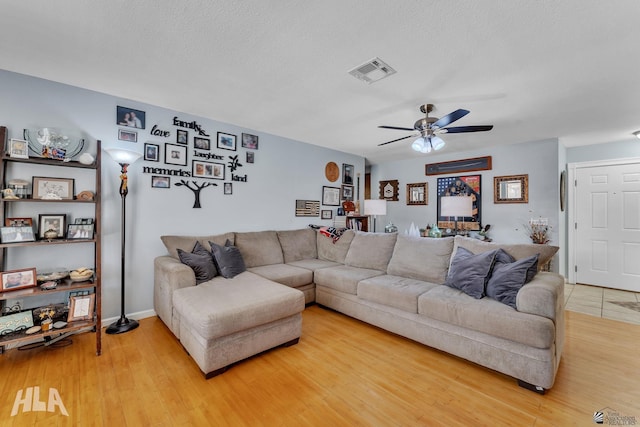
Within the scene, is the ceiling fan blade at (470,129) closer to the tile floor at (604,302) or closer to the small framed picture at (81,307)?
the tile floor at (604,302)

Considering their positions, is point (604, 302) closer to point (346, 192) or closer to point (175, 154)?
point (346, 192)

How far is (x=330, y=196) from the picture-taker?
16.5 ft

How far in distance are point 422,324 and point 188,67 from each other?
2.90 meters

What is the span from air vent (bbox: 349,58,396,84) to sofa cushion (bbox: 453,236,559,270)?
1.75 m

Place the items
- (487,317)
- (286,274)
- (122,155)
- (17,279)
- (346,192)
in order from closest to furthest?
(487,317) < (17,279) < (122,155) < (286,274) < (346,192)

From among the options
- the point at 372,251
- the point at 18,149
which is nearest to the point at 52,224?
the point at 18,149

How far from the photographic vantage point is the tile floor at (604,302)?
3.25 meters

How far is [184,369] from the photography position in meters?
2.06

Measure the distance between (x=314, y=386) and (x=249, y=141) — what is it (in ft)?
10.3

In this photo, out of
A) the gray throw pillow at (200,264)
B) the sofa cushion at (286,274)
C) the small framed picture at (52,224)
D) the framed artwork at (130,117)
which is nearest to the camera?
the small framed picture at (52,224)

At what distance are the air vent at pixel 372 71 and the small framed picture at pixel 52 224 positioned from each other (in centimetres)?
287

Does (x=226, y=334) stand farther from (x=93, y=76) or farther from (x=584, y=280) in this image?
(x=584, y=280)

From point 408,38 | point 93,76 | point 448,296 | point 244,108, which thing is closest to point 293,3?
point 408,38

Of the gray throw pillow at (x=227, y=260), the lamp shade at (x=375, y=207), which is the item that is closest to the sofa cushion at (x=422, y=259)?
the lamp shade at (x=375, y=207)
